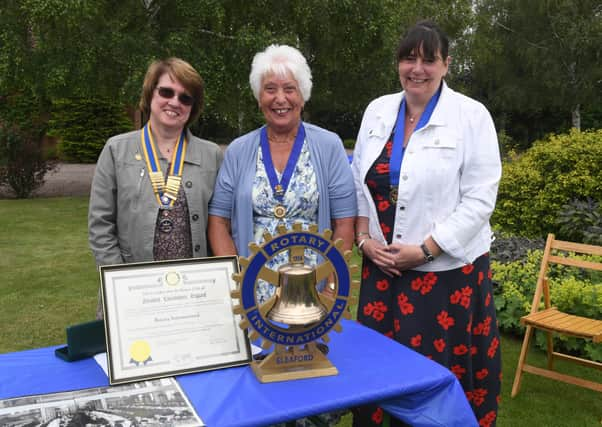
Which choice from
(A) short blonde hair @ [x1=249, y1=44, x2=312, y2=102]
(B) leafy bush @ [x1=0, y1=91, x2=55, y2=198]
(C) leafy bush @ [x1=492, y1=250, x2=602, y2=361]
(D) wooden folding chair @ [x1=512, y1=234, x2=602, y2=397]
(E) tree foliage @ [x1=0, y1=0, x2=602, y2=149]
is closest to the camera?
(A) short blonde hair @ [x1=249, y1=44, x2=312, y2=102]

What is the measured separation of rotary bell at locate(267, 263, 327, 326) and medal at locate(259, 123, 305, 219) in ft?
2.07

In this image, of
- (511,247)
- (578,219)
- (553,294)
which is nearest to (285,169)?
(553,294)

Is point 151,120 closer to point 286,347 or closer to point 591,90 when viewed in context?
point 286,347

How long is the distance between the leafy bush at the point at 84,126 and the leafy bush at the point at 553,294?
19.1 metres

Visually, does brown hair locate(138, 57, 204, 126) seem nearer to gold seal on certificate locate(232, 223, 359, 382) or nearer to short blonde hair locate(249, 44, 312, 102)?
short blonde hair locate(249, 44, 312, 102)

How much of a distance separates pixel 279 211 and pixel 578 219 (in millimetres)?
5219

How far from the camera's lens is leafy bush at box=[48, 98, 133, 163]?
22484mm

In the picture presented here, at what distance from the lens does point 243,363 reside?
83.7 inches

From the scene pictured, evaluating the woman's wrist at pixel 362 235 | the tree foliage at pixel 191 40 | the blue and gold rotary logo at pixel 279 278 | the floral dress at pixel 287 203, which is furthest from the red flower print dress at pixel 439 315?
the tree foliage at pixel 191 40

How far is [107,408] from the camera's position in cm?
180

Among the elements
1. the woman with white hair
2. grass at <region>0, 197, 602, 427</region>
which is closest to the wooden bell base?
the woman with white hair

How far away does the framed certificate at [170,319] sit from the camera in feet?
6.50

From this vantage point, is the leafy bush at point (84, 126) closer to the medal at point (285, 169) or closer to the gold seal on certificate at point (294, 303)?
the medal at point (285, 169)

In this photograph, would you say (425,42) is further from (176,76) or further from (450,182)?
(176,76)
